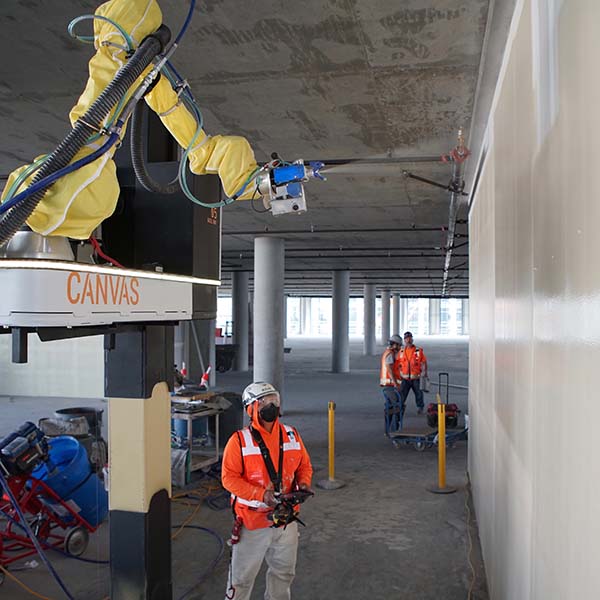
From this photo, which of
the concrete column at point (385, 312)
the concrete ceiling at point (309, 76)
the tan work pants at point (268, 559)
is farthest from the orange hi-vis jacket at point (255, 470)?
the concrete column at point (385, 312)

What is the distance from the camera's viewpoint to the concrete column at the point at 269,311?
15648mm

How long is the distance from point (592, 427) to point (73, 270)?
2166 millimetres

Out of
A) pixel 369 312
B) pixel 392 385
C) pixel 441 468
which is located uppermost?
pixel 369 312

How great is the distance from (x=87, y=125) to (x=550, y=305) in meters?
1.97

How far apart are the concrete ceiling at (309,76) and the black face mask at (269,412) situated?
289cm

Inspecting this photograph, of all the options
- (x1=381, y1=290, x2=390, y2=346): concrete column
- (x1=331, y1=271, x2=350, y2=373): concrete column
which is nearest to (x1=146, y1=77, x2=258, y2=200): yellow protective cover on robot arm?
(x1=331, y1=271, x2=350, y2=373): concrete column

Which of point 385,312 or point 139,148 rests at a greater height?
point 139,148

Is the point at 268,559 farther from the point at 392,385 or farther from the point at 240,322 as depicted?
the point at 240,322

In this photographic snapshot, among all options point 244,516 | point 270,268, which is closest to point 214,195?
point 244,516

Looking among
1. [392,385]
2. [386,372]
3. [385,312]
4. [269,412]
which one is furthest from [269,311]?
[385,312]

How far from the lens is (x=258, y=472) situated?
4.47 meters

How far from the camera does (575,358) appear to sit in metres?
1.88

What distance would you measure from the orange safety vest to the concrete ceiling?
10.1ft

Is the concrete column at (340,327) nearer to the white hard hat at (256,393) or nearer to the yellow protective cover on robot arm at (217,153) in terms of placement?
the white hard hat at (256,393)
